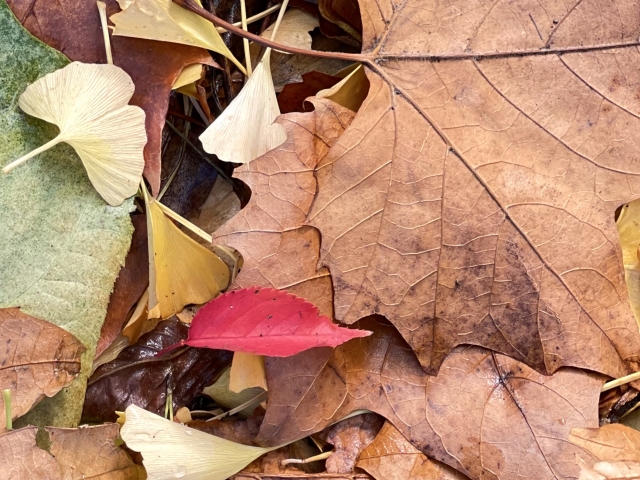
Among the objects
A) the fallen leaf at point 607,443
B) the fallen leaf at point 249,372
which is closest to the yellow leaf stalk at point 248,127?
the fallen leaf at point 249,372

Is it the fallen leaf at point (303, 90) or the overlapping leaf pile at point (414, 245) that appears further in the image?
the fallen leaf at point (303, 90)

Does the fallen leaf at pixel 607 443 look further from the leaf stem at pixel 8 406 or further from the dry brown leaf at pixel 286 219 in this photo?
the leaf stem at pixel 8 406

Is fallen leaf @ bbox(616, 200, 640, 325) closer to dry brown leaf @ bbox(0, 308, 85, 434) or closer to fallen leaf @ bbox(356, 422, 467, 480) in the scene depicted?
fallen leaf @ bbox(356, 422, 467, 480)

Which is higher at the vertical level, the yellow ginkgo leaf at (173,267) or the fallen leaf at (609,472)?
the yellow ginkgo leaf at (173,267)

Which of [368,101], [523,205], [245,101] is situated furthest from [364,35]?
[523,205]

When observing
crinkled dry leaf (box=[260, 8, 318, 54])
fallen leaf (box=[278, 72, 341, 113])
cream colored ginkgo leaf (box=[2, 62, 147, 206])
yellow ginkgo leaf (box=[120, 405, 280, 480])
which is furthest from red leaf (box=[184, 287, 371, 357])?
crinkled dry leaf (box=[260, 8, 318, 54])

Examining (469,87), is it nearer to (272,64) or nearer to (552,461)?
(272,64)
